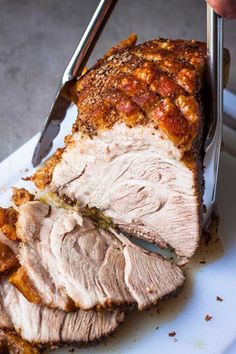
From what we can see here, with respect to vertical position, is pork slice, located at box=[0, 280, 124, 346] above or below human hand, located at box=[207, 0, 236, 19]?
below

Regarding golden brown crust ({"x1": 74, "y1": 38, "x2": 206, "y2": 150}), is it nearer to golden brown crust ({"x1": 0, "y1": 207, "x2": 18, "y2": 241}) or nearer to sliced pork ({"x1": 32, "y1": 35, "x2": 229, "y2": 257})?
sliced pork ({"x1": 32, "y1": 35, "x2": 229, "y2": 257})

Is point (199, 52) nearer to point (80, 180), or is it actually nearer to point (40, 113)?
point (80, 180)

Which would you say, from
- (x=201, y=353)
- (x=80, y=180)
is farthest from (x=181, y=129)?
(x=201, y=353)

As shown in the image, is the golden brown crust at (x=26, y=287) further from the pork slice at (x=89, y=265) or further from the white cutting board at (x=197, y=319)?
the white cutting board at (x=197, y=319)

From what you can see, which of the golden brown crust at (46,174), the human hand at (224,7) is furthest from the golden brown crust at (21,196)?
the human hand at (224,7)

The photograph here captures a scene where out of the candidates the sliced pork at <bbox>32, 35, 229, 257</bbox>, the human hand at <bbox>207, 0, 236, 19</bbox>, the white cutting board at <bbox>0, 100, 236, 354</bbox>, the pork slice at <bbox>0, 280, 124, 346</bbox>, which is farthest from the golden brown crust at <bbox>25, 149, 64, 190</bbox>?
the human hand at <bbox>207, 0, 236, 19</bbox>

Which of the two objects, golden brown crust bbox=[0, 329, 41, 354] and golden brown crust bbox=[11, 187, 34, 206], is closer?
golden brown crust bbox=[0, 329, 41, 354]
